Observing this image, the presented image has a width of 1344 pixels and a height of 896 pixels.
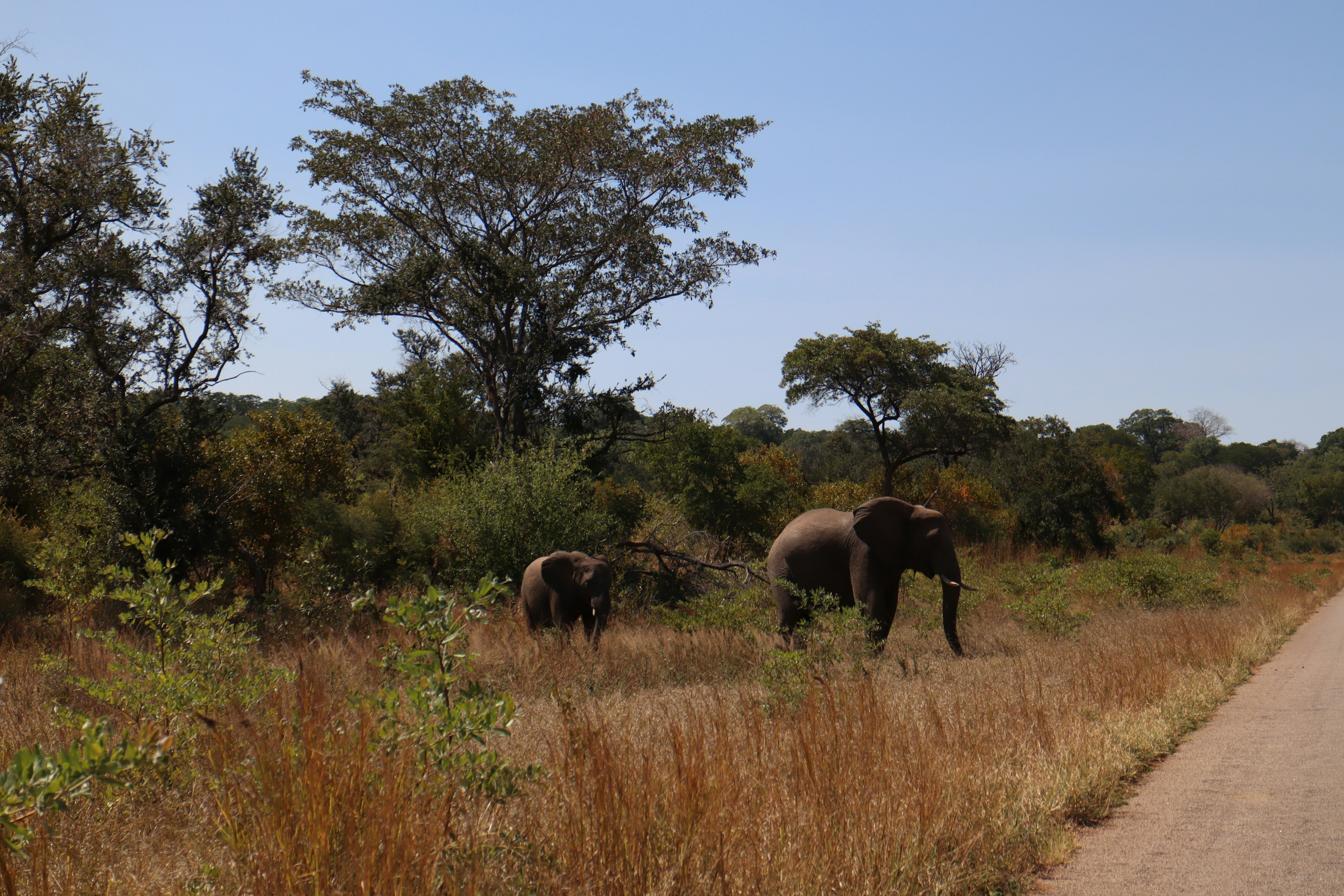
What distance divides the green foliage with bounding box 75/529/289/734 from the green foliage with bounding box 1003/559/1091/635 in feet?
33.8

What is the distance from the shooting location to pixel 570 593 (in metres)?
12.9

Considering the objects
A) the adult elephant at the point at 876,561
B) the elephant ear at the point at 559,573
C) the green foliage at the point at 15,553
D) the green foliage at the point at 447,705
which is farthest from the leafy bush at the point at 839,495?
the green foliage at the point at 447,705

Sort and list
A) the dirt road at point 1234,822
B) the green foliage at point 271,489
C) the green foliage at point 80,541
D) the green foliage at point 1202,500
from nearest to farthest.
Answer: the dirt road at point 1234,822 → the green foliage at point 80,541 → the green foliage at point 271,489 → the green foliage at point 1202,500

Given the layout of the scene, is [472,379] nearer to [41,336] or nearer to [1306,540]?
[41,336]

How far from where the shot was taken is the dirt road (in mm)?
3959

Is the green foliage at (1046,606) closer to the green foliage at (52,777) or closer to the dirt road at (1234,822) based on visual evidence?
the dirt road at (1234,822)

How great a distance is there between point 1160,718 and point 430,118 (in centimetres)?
2135

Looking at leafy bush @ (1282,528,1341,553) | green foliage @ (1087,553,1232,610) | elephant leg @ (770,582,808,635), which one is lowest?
leafy bush @ (1282,528,1341,553)

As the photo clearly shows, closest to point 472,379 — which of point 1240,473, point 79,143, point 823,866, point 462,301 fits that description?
point 462,301

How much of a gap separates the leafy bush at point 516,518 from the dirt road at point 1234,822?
10823mm

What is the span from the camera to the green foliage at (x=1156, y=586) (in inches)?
665

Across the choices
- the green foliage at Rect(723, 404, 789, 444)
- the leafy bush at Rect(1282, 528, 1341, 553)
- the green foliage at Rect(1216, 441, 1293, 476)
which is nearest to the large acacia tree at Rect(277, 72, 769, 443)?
the leafy bush at Rect(1282, 528, 1341, 553)

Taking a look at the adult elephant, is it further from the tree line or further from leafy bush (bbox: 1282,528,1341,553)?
leafy bush (bbox: 1282,528,1341,553)

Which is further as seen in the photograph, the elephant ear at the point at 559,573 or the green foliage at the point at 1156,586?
the green foliage at the point at 1156,586
